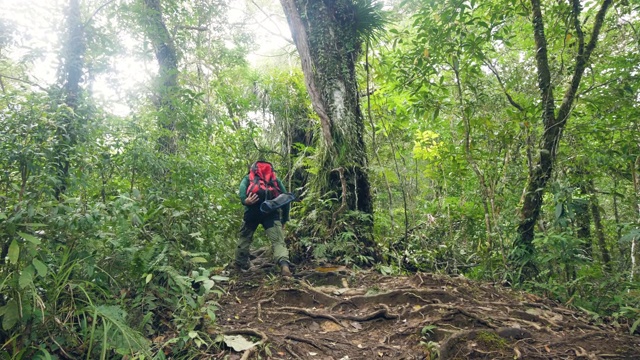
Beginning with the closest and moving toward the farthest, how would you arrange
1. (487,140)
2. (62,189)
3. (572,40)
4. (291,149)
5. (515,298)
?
(62,189) → (515,298) → (572,40) → (487,140) → (291,149)

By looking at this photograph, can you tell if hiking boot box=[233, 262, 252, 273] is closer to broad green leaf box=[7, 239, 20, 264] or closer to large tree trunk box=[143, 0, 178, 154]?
large tree trunk box=[143, 0, 178, 154]

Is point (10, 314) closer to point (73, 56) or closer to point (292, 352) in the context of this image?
point (292, 352)

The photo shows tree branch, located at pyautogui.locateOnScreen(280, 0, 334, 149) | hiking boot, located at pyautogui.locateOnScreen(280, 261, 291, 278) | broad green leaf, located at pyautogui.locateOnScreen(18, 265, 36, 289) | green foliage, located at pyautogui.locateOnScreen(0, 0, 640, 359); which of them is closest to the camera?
broad green leaf, located at pyautogui.locateOnScreen(18, 265, 36, 289)

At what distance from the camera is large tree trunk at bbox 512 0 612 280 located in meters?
5.41

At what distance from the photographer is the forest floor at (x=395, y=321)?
10.4 ft

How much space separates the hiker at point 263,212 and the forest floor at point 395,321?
31 cm

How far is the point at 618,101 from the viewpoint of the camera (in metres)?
5.50

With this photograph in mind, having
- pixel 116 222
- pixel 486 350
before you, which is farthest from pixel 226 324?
pixel 486 350

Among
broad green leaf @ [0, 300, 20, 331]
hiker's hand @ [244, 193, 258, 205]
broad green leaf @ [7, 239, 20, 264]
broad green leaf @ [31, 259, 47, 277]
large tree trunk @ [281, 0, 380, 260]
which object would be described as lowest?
broad green leaf @ [0, 300, 20, 331]

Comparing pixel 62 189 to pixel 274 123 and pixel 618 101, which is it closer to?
pixel 274 123

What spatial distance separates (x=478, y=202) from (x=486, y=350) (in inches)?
168

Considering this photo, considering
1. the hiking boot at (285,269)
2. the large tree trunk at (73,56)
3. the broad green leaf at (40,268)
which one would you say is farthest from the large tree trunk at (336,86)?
the broad green leaf at (40,268)

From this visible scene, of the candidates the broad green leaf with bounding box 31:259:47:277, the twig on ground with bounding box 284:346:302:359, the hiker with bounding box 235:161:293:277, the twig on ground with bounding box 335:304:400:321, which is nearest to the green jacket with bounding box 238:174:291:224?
the hiker with bounding box 235:161:293:277

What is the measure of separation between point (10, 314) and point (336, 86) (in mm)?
5481
